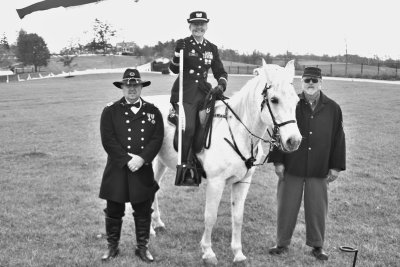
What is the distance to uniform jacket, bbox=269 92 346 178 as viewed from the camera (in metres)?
5.07

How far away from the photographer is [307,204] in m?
5.30

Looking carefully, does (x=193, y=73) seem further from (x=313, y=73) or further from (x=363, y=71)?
(x=363, y=71)

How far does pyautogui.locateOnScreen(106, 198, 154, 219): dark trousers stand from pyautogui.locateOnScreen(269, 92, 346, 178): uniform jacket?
1.73m

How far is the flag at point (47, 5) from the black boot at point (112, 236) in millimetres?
2663

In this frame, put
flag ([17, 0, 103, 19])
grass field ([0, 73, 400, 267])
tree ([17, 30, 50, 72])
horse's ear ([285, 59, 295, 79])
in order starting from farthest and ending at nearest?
tree ([17, 30, 50, 72]) → grass field ([0, 73, 400, 267]) → horse's ear ([285, 59, 295, 79]) → flag ([17, 0, 103, 19])

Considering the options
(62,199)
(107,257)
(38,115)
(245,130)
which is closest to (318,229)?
(245,130)

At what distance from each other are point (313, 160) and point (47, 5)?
3.44 meters

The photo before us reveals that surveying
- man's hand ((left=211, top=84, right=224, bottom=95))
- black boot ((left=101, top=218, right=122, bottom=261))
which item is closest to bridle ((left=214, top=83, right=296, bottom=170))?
man's hand ((left=211, top=84, right=224, bottom=95))

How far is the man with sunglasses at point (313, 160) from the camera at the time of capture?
16.6 feet

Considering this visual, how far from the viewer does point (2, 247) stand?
5594mm

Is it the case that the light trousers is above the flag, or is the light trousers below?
below

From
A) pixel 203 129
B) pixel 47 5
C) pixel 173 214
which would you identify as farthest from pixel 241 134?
pixel 173 214

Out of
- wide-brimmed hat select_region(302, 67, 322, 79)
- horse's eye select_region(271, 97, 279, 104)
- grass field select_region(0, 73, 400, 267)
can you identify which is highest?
wide-brimmed hat select_region(302, 67, 322, 79)

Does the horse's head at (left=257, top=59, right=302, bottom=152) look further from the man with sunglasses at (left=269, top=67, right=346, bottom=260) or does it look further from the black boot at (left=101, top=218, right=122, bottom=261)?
the black boot at (left=101, top=218, right=122, bottom=261)
